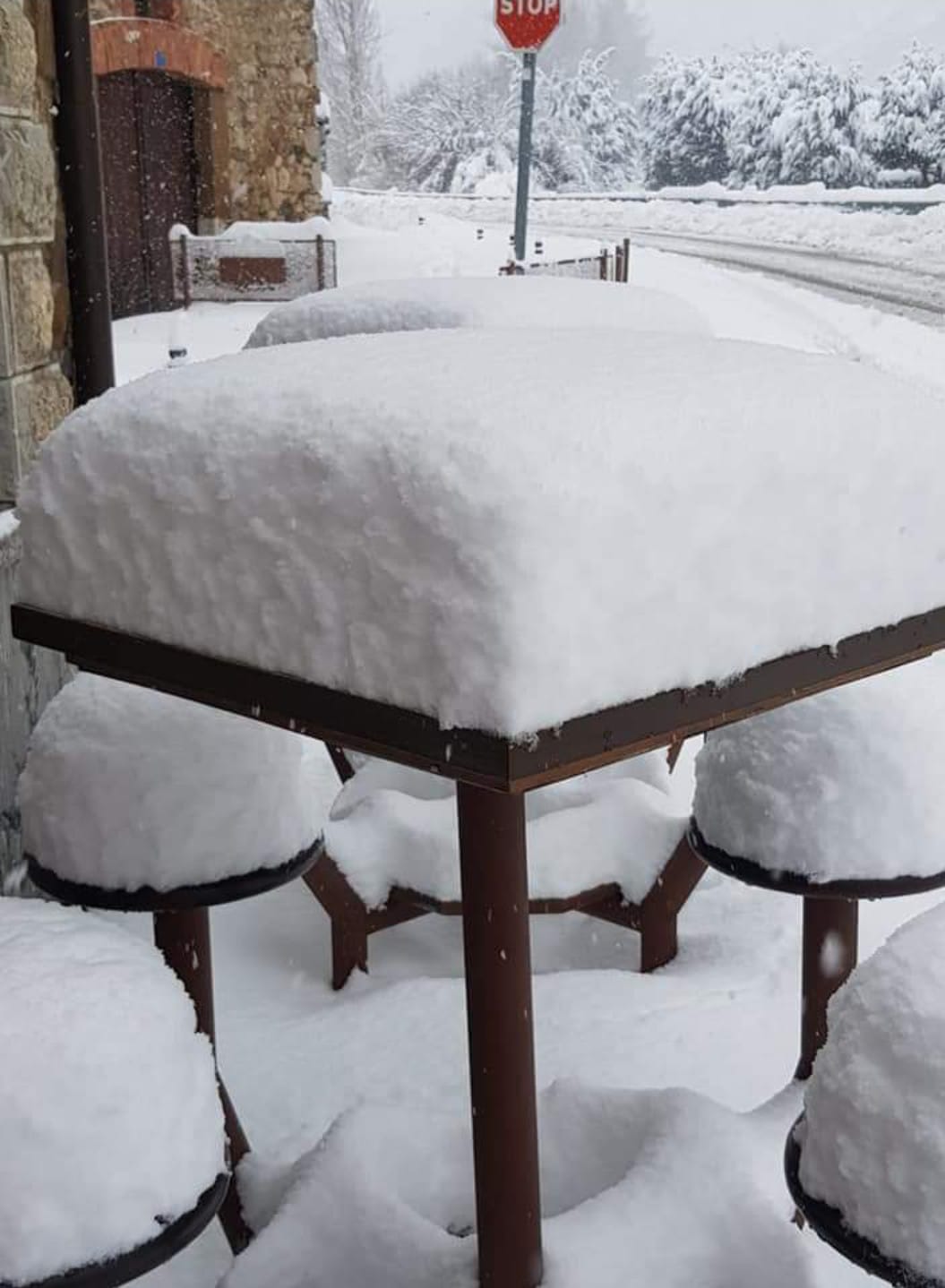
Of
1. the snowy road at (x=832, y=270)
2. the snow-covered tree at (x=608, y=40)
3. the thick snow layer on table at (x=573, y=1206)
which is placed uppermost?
the snow-covered tree at (x=608, y=40)

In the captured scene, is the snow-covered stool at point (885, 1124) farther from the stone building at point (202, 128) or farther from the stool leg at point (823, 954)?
the stone building at point (202, 128)

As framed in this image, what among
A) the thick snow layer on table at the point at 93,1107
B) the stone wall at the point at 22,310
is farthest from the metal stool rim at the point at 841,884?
the stone wall at the point at 22,310

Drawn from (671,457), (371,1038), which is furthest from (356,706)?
(371,1038)

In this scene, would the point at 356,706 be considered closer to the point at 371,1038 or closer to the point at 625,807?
the point at 371,1038

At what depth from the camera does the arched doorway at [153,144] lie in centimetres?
1080

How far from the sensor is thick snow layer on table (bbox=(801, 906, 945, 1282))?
1.12 m

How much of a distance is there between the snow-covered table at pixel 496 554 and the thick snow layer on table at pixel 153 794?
0.45 meters

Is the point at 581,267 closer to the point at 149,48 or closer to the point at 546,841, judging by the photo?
the point at 149,48

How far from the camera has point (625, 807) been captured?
2.91 meters

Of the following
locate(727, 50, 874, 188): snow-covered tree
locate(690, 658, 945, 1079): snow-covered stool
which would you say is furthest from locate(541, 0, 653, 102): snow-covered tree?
locate(690, 658, 945, 1079): snow-covered stool

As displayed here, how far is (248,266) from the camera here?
39.2ft

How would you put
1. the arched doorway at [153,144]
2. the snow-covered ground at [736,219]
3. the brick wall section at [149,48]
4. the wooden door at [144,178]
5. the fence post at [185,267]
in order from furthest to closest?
the snow-covered ground at [736,219] < the fence post at [185,267] < the wooden door at [144,178] < the arched doorway at [153,144] < the brick wall section at [149,48]

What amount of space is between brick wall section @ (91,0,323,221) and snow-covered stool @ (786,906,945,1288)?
11964mm

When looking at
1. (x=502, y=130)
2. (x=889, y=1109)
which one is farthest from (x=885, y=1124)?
(x=502, y=130)
